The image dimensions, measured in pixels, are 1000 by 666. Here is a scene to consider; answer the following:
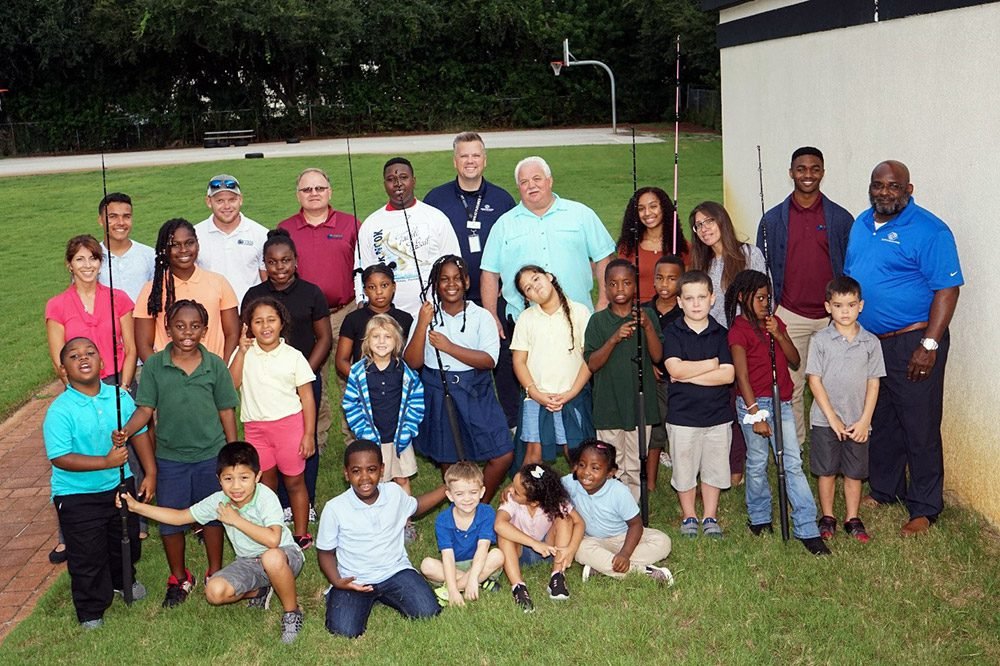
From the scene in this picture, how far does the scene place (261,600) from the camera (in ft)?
18.5

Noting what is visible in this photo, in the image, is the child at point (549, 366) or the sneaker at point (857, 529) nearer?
the sneaker at point (857, 529)

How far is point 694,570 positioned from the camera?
5637mm

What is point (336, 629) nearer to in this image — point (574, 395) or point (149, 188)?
point (574, 395)

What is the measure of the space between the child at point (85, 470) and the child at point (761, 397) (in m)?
3.27

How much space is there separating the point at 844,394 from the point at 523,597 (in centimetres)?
210

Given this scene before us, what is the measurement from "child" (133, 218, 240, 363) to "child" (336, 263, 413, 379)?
670 millimetres

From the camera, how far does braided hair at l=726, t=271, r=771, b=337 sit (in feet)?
19.2

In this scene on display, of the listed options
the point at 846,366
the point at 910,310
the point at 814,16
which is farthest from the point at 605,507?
the point at 814,16

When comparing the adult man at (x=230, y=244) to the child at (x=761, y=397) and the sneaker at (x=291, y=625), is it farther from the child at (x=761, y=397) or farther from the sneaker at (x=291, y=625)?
the child at (x=761, y=397)

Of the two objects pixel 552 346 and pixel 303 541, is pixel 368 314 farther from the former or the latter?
pixel 303 541

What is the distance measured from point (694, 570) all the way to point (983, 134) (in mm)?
2875

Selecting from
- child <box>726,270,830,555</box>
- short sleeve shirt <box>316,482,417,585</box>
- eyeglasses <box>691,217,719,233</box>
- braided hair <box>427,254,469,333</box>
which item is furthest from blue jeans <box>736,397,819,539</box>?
short sleeve shirt <box>316,482,417,585</box>

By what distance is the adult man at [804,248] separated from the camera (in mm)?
6488

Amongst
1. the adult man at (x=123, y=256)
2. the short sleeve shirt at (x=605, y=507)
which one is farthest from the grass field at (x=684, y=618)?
the adult man at (x=123, y=256)
